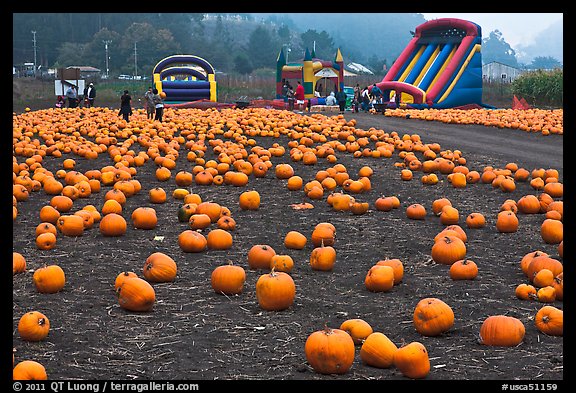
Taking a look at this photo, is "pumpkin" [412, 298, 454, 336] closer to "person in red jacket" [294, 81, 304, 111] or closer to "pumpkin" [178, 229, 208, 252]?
"pumpkin" [178, 229, 208, 252]

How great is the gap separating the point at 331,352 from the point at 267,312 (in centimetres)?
154

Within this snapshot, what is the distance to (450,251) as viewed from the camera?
26.2ft

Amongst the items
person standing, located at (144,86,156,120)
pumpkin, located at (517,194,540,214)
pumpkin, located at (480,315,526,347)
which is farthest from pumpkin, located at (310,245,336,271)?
person standing, located at (144,86,156,120)

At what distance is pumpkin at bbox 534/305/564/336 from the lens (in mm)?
5855

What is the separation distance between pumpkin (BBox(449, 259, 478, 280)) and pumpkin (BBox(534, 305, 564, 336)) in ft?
4.92

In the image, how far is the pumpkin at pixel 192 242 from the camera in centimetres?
861

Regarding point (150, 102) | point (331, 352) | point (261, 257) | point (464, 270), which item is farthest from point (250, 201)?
point (150, 102)

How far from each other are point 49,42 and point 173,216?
148978 millimetres

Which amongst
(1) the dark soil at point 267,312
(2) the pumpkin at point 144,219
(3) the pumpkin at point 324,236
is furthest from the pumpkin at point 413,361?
(2) the pumpkin at point 144,219

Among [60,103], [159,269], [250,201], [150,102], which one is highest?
[60,103]

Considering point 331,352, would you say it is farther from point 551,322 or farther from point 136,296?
point 136,296

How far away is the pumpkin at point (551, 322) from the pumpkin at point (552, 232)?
3160 mm
